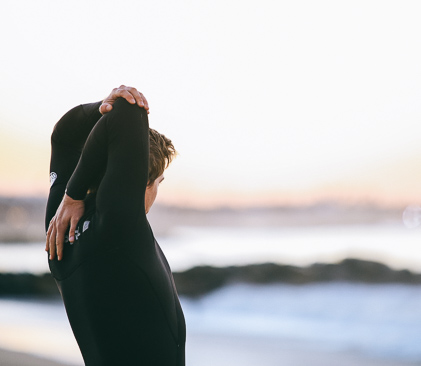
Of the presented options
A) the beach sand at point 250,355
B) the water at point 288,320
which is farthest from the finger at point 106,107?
the water at point 288,320

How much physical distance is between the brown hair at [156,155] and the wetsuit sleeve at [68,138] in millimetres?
195

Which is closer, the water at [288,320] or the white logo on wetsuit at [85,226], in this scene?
the white logo on wetsuit at [85,226]

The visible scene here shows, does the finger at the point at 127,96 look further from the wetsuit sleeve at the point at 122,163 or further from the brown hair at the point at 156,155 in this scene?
the brown hair at the point at 156,155

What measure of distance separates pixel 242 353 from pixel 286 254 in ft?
32.4

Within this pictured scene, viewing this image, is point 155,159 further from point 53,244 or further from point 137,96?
point 53,244

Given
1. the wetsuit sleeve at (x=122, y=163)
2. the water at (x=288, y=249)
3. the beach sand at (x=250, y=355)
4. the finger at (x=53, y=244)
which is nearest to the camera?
the wetsuit sleeve at (x=122, y=163)

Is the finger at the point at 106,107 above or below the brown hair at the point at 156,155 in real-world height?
above

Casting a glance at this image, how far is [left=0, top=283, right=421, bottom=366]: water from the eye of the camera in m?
5.80

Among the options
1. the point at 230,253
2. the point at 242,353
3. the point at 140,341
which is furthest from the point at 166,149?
the point at 230,253

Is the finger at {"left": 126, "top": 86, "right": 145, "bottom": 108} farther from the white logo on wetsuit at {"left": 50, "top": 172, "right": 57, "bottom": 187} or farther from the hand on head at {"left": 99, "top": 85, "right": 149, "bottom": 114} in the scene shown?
the white logo on wetsuit at {"left": 50, "top": 172, "right": 57, "bottom": 187}

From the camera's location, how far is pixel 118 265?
97 centimetres

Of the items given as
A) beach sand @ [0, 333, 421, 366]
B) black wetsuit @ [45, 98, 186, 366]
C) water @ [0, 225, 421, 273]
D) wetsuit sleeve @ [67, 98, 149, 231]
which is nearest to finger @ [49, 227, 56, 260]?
black wetsuit @ [45, 98, 186, 366]

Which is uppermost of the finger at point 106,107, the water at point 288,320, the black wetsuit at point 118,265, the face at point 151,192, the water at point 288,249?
the water at point 288,249

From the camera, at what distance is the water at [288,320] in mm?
5797
